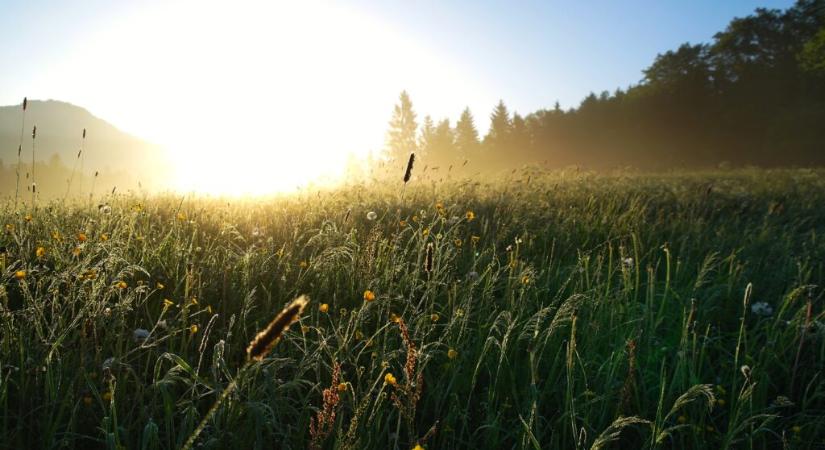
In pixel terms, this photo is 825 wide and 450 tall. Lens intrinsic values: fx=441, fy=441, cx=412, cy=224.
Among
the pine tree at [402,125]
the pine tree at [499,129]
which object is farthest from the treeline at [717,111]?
the pine tree at [402,125]

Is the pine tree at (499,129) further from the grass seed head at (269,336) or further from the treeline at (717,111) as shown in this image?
the grass seed head at (269,336)

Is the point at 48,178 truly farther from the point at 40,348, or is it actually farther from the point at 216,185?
the point at 40,348

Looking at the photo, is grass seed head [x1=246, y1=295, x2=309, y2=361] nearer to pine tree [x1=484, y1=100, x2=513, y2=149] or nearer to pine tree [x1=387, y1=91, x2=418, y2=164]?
pine tree [x1=484, y1=100, x2=513, y2=149]

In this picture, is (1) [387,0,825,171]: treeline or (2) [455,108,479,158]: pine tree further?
(2) [455,108,479,158]: pine tree

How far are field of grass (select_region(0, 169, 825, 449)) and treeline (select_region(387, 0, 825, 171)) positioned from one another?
2664 cm

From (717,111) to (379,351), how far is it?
41212mm

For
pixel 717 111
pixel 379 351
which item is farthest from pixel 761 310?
pixel 717 111

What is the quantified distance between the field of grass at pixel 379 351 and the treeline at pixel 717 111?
26.6 m

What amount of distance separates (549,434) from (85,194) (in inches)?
225

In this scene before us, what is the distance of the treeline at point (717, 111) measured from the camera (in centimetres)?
3084

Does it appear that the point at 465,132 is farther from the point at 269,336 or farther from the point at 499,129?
the point at 269,336

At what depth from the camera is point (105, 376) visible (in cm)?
Result: 147

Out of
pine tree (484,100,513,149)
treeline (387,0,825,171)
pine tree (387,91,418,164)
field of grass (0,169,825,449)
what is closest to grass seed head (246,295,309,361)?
field of grass (0,169,825,449)

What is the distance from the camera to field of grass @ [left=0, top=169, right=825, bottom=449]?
1.42m
